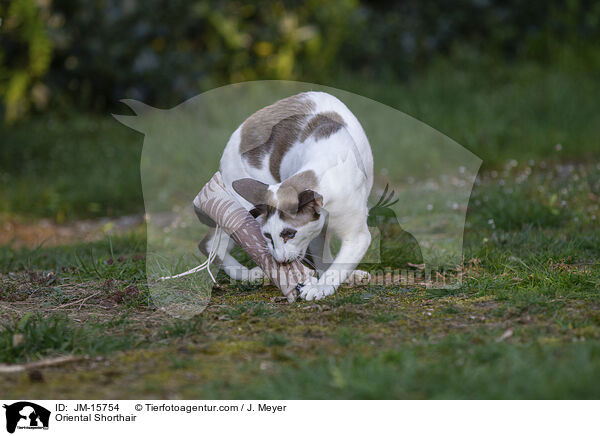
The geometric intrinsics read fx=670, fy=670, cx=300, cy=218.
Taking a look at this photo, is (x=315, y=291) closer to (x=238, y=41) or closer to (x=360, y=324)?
(x=360, y=324)

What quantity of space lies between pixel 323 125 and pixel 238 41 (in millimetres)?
5197

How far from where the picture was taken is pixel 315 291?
11.9ft

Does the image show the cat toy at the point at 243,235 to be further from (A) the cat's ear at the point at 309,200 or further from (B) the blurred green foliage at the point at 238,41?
(B) the blurred green foliage at the point at 238,41

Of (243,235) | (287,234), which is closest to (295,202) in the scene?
(287,234)

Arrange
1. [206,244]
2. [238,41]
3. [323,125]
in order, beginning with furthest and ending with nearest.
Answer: [238,41], [206,244], [323,125]

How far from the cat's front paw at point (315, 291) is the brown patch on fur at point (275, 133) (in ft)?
2.23

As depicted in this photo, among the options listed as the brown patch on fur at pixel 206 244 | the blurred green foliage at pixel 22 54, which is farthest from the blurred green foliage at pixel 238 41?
the brown patch on fur at pixel 206 244

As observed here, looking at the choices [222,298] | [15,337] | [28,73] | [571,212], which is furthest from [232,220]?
[28,73]

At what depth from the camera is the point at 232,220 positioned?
3.76 m

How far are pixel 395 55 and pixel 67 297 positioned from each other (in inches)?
268

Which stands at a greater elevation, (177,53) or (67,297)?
(177,53)
